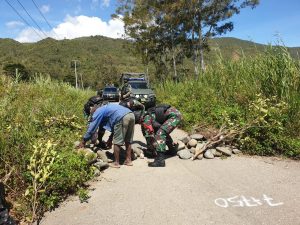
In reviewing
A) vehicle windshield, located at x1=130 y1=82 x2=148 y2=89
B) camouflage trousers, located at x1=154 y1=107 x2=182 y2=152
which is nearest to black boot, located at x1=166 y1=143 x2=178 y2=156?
camouflage trousers, located at x1=154 y1=107 x2=182 y2=152

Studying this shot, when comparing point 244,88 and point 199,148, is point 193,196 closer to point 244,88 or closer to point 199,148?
point 199,148

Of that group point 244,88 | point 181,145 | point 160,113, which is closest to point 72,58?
point 244,88

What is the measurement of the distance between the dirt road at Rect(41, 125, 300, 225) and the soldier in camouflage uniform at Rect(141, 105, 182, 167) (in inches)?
20.6

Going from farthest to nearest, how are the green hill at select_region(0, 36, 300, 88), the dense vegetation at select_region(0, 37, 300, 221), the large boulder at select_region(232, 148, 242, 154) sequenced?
the green hill at select_region(0, 36, 300, 88) < the large boulder at select_region(232, 148, 242, 154) < the dense vegetation at select_region(0, 37, 300, 221)

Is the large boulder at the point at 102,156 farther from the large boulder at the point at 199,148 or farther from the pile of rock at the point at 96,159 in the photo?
the large boulder at the point at 199,148

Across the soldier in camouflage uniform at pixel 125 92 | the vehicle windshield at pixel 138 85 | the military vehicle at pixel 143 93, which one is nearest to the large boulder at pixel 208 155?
the soldier in camouflage uniform at pixel 125 92

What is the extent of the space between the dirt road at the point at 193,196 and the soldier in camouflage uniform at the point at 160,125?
1.72 feet

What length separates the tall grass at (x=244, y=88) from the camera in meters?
7.87

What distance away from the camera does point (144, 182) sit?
571 centimetres

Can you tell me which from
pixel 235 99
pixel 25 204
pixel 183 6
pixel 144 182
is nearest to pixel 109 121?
pixel 144 182

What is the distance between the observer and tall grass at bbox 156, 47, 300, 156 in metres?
7.87

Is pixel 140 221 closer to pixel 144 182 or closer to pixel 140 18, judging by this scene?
pixel 144 182

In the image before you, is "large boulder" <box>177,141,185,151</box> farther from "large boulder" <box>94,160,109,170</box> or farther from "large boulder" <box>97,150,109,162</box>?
"large boulder" <box>94,160,109,170</box>

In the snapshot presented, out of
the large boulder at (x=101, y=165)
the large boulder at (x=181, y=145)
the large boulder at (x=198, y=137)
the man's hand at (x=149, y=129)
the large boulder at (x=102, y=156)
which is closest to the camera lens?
the large boulder at (x=101, y=165)
